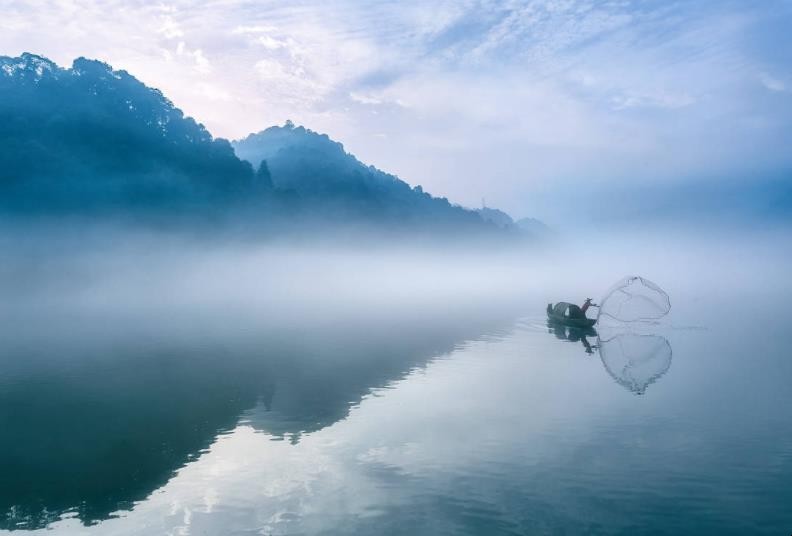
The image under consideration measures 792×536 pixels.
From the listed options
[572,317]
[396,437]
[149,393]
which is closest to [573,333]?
[572,317]

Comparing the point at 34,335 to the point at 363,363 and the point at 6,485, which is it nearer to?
the point at 363,363

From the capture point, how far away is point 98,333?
90.1 m

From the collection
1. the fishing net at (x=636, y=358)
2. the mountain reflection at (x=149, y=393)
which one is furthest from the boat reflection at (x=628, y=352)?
the mountain reflection at (x=149, y=393)

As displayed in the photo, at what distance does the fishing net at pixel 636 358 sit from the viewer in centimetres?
5301

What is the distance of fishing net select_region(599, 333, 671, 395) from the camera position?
2087 inches

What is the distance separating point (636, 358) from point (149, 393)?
54.2 metres

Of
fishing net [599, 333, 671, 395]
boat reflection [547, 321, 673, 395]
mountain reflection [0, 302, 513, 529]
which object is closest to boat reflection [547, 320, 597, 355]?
boat reflection [547, 321, 673, 395]

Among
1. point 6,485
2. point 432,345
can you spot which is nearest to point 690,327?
point 432,345

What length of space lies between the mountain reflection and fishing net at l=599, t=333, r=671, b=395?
66.8 ft

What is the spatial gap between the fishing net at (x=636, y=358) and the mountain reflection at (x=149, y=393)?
20.4 metres

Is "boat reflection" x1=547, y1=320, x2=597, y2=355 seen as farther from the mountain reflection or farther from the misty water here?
the mountain reflection

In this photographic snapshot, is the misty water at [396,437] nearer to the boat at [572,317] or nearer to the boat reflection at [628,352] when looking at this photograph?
the boat reflection at [628,352]

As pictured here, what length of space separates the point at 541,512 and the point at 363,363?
132ft

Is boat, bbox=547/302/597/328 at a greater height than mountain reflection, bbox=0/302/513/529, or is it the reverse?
boat, bbox=547/302/597/328
